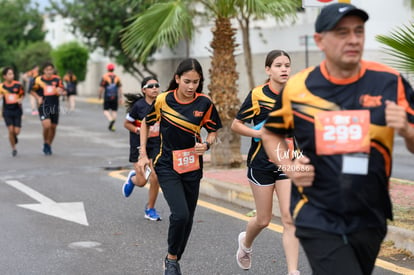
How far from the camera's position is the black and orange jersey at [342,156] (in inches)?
143

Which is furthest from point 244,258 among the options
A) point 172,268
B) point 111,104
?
point 111,104

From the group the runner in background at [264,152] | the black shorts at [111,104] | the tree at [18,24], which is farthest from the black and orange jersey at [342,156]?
the tree at [18,24]

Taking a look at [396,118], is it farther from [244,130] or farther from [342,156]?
[244,130]

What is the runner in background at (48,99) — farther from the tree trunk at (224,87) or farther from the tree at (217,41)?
the tree trunk at (224,87)

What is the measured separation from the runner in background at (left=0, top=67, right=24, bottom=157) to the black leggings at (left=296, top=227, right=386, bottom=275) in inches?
506

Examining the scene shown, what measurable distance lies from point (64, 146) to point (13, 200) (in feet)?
23.9

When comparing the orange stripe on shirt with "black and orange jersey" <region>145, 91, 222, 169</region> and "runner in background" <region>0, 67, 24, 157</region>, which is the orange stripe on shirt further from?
"runner in background" <region>0, 67, 24, 157</region>

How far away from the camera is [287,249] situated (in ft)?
19.7

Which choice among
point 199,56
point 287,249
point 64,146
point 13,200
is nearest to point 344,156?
point 287,249

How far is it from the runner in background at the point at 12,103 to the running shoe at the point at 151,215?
7.46 metres

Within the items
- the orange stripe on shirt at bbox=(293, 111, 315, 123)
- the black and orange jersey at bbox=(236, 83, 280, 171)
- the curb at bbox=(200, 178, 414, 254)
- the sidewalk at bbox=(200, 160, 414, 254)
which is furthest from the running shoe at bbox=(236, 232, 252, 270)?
the orange stripe on shirt at bbox=(293, 111, 315, 123)

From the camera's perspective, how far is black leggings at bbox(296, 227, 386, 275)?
368 cm

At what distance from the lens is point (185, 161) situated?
6.42 m

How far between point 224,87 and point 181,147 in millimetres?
6321
